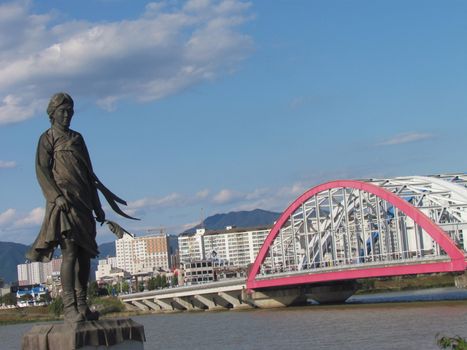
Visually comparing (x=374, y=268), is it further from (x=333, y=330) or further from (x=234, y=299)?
(x=234, y=299)

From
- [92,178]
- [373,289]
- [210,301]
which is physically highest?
[92,178]

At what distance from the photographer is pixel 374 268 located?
57500mm

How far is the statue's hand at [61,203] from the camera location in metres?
7.84

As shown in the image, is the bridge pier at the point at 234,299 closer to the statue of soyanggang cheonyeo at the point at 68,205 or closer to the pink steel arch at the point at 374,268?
the pink steel arch at the point at 374,268

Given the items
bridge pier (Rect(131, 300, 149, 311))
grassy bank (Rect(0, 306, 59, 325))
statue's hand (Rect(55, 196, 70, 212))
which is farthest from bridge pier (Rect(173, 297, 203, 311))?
statue's hand (Rect(55, 196, 70, 212))

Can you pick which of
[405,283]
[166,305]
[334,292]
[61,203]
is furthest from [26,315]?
[61,203]

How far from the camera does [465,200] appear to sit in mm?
59500

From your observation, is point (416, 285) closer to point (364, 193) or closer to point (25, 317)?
point (364, 193)

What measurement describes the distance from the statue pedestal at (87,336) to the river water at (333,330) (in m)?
23.9

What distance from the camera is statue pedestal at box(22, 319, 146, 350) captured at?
7.52m

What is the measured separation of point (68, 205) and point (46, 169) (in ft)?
1.32

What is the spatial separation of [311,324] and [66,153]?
40.6 meters

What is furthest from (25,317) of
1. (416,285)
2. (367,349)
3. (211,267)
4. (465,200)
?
(367,349)

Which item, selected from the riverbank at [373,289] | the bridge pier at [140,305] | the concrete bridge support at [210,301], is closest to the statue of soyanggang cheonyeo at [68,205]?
the concrete bridge support at [210,301]
